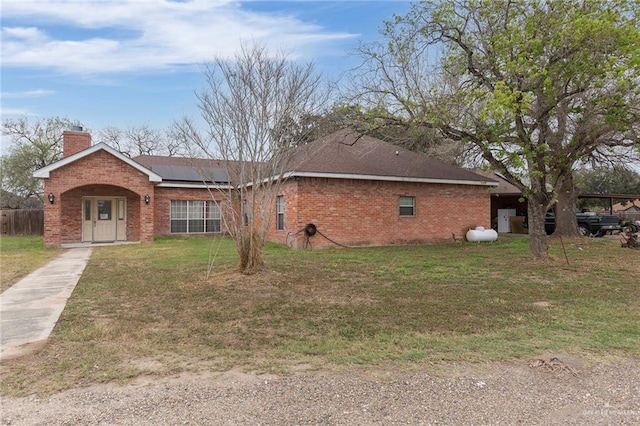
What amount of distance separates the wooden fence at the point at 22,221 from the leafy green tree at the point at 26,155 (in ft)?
32.2

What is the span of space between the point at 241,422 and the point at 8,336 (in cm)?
370

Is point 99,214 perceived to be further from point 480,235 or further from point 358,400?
point 358,400

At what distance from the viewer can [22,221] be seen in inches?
940

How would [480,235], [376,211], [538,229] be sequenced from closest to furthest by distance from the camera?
[538,229] → [376,211] → [480,235]

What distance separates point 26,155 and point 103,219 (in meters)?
19.4

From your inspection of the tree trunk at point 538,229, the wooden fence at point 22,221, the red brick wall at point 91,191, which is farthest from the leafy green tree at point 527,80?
the wooden fence at point 22,221

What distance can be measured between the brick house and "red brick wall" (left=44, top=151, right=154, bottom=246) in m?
0.04

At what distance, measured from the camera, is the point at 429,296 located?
7.37 meters

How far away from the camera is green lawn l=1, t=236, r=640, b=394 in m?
4.24

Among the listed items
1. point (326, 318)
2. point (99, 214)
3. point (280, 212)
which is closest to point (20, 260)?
point (99, 214)

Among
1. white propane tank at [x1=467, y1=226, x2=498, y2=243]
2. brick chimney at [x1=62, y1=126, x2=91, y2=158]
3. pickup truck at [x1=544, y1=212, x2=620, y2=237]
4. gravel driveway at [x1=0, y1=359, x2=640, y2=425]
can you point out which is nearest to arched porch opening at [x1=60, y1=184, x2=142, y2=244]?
brick chimney at [x1=62, y1=126, x2=91, y2=158]

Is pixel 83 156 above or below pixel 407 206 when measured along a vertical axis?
above

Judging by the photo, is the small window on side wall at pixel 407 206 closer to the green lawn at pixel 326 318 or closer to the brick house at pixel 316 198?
the brick house at pixel 316 198

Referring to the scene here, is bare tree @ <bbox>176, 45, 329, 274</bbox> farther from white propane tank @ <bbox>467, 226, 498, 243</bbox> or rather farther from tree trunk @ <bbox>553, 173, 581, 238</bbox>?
tree trunk @ <bbox>553, 173, 581, 238</bbox>
